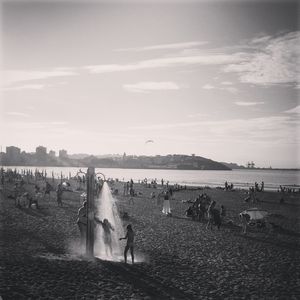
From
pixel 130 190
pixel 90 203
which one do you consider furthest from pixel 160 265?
pixel 130 190

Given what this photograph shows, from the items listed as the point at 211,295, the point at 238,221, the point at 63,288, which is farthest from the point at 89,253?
the point at 238,221

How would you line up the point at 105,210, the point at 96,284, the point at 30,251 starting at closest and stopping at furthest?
the point at 96,284 < the point at 30,251 < the point at 105,210

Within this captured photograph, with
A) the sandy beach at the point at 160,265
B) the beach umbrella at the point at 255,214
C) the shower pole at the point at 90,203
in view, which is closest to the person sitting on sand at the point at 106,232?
the shower pole at the point at 90,203

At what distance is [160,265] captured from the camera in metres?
13.4

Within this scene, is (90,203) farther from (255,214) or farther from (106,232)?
(255,214)

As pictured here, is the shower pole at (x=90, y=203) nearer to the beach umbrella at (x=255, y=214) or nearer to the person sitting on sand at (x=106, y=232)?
the person sitting on sand at (x=106, y=232)

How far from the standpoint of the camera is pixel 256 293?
10617mm

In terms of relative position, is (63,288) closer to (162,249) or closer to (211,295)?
(211,295)

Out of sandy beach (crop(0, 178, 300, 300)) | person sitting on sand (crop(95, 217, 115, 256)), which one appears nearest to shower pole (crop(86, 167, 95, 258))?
person sitting on sand (crop(95, 217, 115, 256))

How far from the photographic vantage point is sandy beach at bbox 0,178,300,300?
10414mm

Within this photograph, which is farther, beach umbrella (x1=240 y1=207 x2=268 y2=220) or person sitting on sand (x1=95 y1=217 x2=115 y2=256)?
beach umbrella (x1=240 y1=207 x2=268 y2=220)

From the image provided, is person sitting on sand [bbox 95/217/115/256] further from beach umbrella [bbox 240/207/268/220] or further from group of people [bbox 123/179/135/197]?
group of people [bbox 123/179/135/197]

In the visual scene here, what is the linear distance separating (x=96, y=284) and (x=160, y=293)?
2.00 metres

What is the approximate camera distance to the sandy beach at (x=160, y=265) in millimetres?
10414
